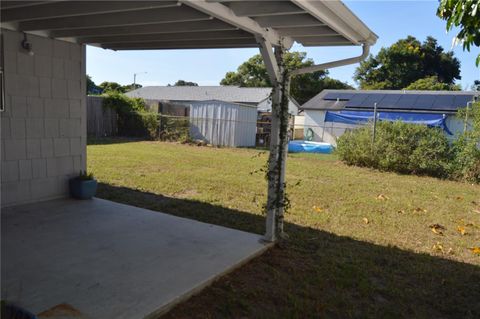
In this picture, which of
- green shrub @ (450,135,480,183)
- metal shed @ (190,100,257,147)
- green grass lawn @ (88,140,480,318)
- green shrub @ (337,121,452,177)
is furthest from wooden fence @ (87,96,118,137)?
green shrub @ (450,135,480,183)

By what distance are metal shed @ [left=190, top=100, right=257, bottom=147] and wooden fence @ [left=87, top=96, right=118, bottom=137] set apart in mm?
4254

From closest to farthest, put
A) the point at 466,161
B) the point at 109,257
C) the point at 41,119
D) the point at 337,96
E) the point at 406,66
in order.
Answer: the point at 109,257 → the point at 41,119 → the point at 466,161 → the point at 337,96 → the point at 406,66

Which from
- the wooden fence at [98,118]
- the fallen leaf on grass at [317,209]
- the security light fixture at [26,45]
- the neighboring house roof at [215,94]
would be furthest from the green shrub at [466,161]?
the neighboring house roof at [215,94]

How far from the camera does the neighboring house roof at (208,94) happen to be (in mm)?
27788

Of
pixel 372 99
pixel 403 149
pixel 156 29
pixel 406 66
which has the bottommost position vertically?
pixel 403 149

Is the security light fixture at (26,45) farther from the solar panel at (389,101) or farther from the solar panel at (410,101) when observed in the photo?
the solar panel at (389,101)

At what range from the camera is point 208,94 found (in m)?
29.2

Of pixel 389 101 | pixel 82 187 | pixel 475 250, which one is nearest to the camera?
pixel 475 250

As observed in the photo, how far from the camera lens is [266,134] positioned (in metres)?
19.5

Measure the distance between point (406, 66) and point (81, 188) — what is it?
32607 mm

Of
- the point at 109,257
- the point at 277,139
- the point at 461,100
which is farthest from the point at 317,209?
the point at 461,100

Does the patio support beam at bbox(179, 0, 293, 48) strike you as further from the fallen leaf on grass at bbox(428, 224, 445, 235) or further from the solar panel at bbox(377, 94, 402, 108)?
the solar panel at bbox(377, 94, 402, 108)

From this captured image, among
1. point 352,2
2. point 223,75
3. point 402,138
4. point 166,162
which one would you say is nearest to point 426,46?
point 223,75

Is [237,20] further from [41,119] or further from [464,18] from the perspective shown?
[41,119]
